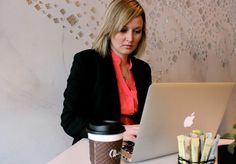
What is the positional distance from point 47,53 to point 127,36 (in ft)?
2.07

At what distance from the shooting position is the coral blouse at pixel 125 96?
1732 millimetres

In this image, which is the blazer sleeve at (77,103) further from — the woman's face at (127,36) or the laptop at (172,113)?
the laptop at (172,113)

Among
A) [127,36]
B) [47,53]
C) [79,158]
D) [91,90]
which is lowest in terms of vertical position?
[79,158]

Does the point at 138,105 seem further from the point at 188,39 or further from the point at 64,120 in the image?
the point at 188,39

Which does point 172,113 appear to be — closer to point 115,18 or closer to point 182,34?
point 115,18

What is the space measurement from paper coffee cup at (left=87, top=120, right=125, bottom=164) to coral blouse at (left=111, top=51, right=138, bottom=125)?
2.26 feet

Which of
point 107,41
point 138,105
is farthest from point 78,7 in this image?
point 138,105

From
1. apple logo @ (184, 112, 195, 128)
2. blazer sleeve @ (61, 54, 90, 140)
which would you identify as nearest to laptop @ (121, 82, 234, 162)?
apple logo @ (184, 112, 195, 128)

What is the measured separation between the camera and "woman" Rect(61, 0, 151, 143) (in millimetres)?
1611

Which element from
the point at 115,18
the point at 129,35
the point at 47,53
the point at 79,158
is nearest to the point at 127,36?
the point at 129,35

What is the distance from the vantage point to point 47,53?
6.84ft

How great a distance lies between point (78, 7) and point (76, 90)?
736mm

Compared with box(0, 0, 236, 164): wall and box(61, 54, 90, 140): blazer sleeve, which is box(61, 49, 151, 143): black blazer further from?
box(0, 0, 236, 164): wall

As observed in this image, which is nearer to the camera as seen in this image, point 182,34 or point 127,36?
point 127,36
